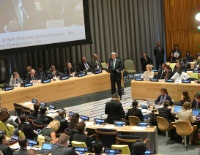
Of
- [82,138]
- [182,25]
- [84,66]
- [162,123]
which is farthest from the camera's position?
[182,25]

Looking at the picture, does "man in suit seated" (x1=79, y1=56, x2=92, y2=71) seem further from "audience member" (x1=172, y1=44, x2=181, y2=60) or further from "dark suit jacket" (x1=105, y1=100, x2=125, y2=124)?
"dark suit jacket" (x1=105, y1=100, x2=125, y2=124)

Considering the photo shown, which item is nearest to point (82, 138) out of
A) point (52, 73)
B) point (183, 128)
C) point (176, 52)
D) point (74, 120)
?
point (74, 120)

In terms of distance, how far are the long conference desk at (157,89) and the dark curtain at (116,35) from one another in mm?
5026

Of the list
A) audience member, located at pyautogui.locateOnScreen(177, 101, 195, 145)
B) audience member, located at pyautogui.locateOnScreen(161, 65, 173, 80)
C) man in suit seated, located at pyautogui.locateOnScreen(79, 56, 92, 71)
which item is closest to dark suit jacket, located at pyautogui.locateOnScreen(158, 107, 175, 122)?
audience member, located at pyautogui.locateOnScreen(177, 101, 195, 145)

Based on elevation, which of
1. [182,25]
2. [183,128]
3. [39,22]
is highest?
[39,22]

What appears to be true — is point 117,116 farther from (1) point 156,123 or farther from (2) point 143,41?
(2) point 143,41

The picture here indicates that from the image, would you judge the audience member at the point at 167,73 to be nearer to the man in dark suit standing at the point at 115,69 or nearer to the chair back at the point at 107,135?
the man in dark suit standing at the point at 115,69

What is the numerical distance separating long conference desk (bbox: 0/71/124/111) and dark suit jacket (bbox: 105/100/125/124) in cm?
431

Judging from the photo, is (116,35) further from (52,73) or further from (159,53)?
(52,73)

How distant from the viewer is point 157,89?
14711 mm

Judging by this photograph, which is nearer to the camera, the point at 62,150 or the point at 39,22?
the point at 62,150

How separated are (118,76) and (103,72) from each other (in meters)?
1.33

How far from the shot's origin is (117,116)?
11.0 meters

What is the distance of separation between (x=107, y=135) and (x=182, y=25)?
1423cm
